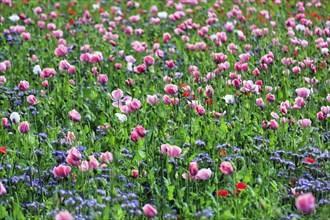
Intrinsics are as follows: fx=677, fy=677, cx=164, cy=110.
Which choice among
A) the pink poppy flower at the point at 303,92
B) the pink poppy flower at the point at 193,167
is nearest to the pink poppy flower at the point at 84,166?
the pink poppy flower at the point at 193,167

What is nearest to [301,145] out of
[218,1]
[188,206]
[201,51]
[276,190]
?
[276,190]

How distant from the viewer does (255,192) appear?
3.53 meters

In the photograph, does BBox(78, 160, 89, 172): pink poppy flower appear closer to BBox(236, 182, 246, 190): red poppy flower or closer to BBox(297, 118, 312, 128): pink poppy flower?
BBox(236, 182, 246, 190): red poppy flower

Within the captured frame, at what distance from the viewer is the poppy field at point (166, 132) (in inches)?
135

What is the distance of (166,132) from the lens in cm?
443

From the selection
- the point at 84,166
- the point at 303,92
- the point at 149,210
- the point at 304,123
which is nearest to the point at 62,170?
the point at 84,166

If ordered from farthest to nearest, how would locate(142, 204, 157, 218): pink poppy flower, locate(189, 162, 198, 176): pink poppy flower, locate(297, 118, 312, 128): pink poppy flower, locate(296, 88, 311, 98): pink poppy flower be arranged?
1. locate(296, 88, 311, 98): pink poppy flower
2. locate(297, 118, 312, 128): pink poppy flower
3. locate(189, 162, 198, 176): pink poppy flower
4. locate(142, 204, 157, 218): pink poppy flower

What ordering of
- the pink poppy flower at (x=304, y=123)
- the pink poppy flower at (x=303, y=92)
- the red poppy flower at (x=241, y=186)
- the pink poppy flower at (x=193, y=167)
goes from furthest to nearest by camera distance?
the pink poppy flower at (x=303, y=92), the pink poppy flower at (x=304, y=123), the pink poppy flower at (x=193, y=167), the red poppy flower at (x=241, y=186)

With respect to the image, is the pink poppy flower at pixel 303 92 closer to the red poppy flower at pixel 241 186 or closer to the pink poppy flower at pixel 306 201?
the red poppy flower at pixel 241 186

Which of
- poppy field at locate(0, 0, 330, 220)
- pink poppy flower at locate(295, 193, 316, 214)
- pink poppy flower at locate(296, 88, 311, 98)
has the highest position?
pink poppy flower at locate(296, 88, 311, 98)

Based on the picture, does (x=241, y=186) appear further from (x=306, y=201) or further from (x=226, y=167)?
(x=306, y=201)

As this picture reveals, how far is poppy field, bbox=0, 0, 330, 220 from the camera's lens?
343 centimetres

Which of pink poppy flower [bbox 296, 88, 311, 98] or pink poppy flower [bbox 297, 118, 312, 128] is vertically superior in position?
pink poppy flower [bbox 296, 88, 311, 98]

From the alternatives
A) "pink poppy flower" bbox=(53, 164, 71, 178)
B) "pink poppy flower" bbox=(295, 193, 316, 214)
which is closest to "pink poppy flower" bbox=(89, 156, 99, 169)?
"pink poppy flower" bbox=(53, 164, 71, 178)
